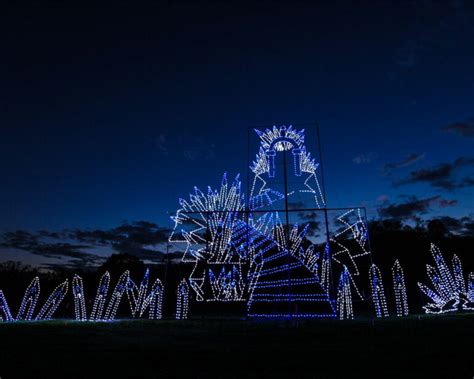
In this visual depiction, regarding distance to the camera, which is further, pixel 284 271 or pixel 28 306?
pixel 28 306

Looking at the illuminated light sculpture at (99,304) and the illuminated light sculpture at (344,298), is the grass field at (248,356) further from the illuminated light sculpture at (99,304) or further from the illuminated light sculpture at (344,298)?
the illuminated light sculpture at (99,304)

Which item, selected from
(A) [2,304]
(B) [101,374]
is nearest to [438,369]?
(B) [101,374]

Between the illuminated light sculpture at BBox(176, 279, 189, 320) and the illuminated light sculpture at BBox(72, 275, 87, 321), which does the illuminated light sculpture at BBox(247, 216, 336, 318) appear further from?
the illuminated light sculpture at BBox(72, 275, 87, 321)

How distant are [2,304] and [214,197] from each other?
29.5 feet

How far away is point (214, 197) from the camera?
14938mm

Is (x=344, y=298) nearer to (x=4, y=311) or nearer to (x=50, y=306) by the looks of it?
(x=50, y=306)

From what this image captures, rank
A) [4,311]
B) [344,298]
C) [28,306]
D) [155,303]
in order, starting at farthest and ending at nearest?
1. [28,306]
2. [155,303]
3. [4,311]
4. [344,298]

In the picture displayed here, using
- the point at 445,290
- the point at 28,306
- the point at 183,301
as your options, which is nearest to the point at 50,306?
the point at 28,306

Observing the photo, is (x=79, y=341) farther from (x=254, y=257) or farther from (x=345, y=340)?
(x=254, y=257)

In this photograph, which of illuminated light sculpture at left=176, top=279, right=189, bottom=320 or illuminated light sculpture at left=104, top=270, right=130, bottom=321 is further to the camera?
illuminated light sculpture at left=176, top=279, right=189, bottom=320

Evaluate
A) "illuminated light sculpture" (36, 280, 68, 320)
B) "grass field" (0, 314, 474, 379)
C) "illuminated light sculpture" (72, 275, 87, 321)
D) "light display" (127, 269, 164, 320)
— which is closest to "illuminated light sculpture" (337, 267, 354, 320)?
"grass field" (0, 314, 474, 379)

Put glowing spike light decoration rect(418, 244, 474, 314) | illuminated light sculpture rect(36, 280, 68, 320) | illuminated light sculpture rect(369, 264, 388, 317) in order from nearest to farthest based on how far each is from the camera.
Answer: illuminated light sculpture rect(369, 264, 388, 317) → glowing spike light decoration rect(418, 244, 474, 314) → illuminated light sculpture rect(36, 280, 68, 320)

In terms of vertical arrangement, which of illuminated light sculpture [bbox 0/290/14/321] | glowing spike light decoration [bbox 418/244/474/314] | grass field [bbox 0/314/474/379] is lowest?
grass field [bbox 0/314/474/379]

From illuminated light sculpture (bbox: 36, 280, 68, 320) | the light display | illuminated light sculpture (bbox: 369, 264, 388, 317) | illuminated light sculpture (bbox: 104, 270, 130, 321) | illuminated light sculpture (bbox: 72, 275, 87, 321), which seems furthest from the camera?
illuminated light sculpture (bbox: 36, 280, 68, 320)
